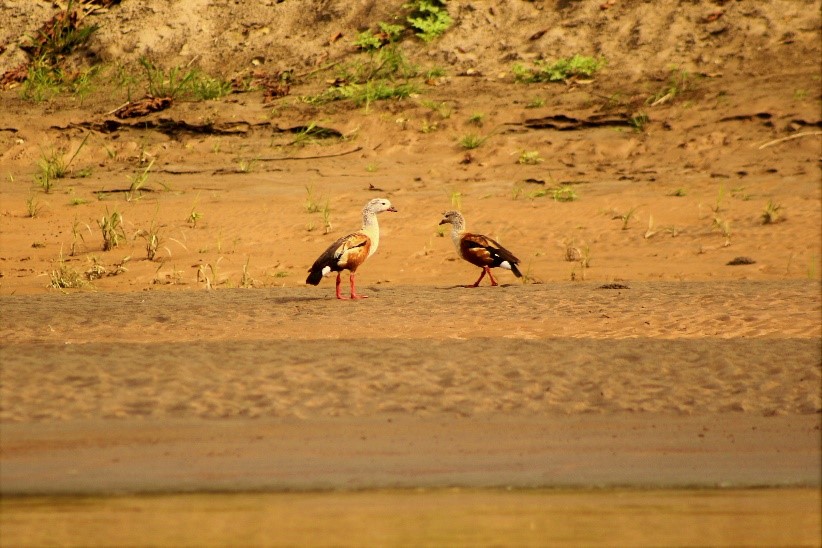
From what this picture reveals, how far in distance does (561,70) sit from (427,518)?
11.4m

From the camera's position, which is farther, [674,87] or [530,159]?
[674,87]

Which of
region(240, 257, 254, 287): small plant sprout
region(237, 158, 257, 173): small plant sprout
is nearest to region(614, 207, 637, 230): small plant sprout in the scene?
region(240, 257, 254, 287): small plant sprout

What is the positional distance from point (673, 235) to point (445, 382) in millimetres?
5886

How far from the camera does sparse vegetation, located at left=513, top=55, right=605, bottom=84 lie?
15688 mm

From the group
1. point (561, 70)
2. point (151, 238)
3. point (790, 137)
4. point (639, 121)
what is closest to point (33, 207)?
point (151, 238)

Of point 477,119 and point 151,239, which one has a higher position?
point 477,119

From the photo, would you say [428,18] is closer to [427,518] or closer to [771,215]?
[771,215]

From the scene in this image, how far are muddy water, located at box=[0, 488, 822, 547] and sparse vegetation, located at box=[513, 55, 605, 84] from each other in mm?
10762

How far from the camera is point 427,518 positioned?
5070mm

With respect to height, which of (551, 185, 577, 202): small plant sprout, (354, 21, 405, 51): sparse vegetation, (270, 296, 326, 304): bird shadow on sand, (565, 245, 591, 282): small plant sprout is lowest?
(270, 296, 326, 304): bird shadow on sand

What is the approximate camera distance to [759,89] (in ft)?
48.0

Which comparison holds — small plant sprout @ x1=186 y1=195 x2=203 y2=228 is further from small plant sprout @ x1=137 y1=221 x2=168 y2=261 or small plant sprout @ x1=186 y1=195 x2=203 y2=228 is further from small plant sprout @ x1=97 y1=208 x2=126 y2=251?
small plant sprout @ x1=97 y1=208 x2=126 y2=251

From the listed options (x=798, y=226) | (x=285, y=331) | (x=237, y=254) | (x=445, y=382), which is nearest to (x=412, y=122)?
Answer: (x=237, y=254)

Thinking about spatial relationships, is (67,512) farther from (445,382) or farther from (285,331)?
(285,331)
